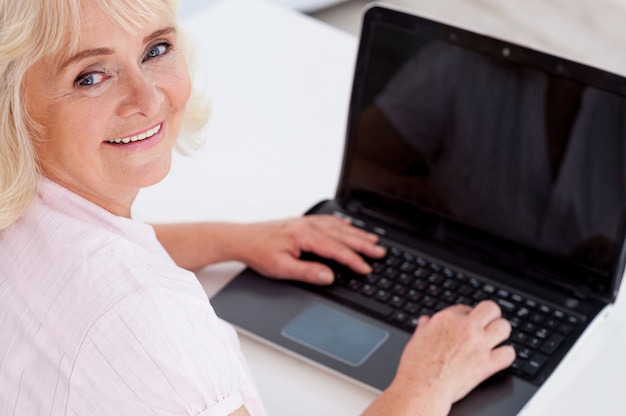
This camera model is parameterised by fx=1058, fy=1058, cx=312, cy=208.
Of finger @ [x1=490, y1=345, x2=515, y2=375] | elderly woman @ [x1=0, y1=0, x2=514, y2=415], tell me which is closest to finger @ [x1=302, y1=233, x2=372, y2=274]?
finger @ [x1=490, y1=345, x2=515, y2=375]

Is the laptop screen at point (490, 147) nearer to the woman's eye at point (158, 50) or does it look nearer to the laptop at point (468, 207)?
the laptop at point (468, 207)

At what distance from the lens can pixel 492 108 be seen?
1312mm

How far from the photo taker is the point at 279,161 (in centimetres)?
160

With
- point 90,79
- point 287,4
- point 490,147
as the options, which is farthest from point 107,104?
point 287,4

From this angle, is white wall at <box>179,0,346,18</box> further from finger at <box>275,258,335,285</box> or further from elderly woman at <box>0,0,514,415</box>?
elderly woman at <box>0,0,514,415</box>

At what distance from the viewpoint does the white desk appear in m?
1.20

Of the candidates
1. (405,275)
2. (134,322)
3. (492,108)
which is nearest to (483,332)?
(405,275)

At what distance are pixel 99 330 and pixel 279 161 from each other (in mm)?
762

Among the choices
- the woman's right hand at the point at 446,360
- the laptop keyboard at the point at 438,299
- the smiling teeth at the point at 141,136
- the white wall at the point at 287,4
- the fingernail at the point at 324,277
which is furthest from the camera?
the white wall at the point at 287,4

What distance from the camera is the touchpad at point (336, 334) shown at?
1226 mm

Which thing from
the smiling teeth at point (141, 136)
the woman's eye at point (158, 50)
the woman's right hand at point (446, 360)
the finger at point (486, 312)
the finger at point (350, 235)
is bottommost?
the woman's right hand at point (446, 360)

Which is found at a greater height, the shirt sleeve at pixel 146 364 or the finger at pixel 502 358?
the shirt sleeve at pixel 146 364

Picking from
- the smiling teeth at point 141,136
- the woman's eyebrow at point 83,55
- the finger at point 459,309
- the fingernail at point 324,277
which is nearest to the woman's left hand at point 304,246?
the fingernail at point 324,277

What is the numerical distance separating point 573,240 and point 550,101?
0.56 feet
